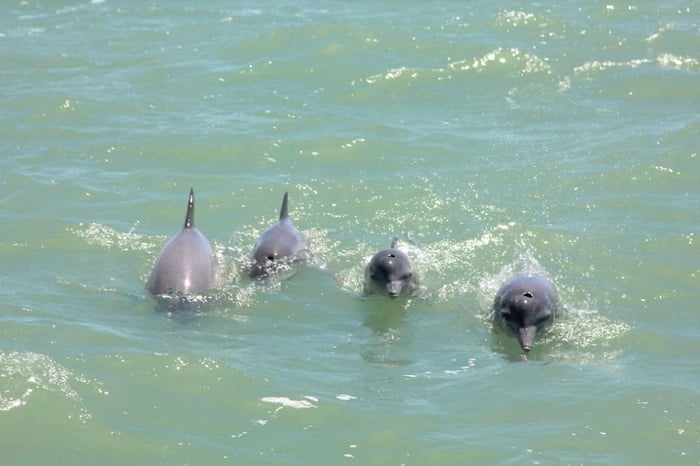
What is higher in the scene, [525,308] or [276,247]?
[276,247]

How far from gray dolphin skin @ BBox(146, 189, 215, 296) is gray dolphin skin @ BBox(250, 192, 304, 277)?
46 cm

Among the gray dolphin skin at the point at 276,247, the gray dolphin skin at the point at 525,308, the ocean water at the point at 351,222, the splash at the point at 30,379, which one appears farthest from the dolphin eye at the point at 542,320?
the splash at the point at 30,379

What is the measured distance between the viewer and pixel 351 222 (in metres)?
12.7

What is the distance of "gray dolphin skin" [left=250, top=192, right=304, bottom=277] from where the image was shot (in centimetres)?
1124

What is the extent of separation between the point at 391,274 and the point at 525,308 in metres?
1.44

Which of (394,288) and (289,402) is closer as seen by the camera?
(289,402)

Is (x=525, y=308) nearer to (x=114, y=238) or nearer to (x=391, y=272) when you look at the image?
(x=391, y=272)

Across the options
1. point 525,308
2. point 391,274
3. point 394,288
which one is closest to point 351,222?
point 391,274

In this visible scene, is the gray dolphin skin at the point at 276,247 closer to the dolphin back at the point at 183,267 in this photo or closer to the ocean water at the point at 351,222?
the ocean water at the point at 351,222

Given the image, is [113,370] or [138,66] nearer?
[113,370]

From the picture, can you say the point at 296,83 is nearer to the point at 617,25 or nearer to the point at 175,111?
the point at 175,111

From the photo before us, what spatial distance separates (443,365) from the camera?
9508 millimetres

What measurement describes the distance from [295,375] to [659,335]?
10.3 ft

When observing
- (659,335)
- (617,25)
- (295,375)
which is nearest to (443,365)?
(295,375)
